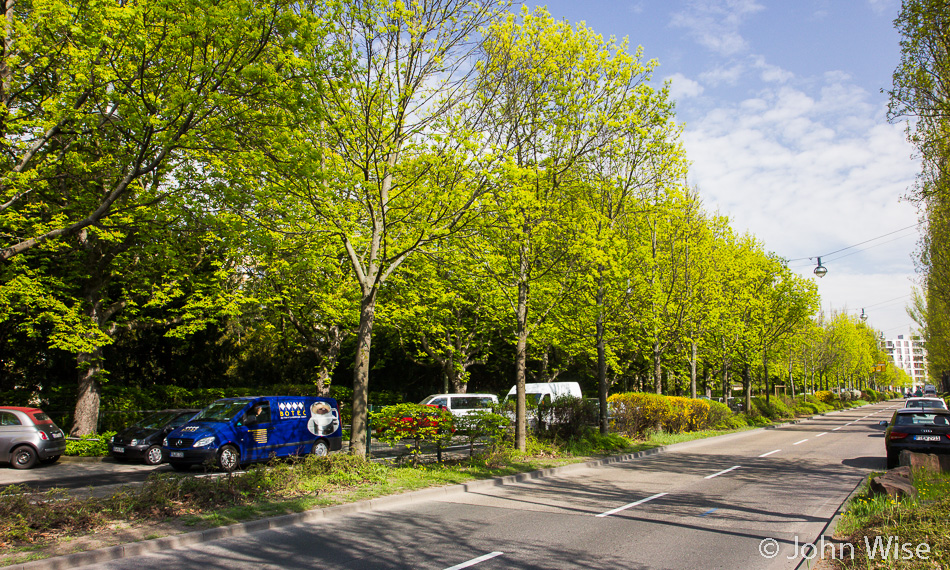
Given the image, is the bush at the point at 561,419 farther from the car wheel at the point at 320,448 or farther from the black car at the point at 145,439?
the black car at the point at 145,439

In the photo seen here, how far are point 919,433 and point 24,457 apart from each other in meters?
22.9

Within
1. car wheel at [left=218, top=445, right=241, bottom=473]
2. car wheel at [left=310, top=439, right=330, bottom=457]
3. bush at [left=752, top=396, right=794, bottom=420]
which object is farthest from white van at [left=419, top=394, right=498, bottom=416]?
bush at [left=752, top=396, right=794, bottom=420]

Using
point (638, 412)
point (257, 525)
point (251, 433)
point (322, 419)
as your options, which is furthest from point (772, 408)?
point (257, 525)

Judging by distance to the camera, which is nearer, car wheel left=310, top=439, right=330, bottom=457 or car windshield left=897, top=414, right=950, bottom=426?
car windshield left=897, top=414, right=950, bottom=426

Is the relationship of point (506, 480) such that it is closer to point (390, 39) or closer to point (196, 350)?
point (390, 39)

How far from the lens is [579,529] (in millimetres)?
7855

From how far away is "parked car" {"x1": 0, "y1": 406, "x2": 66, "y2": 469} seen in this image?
47.9 feet

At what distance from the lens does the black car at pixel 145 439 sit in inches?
620

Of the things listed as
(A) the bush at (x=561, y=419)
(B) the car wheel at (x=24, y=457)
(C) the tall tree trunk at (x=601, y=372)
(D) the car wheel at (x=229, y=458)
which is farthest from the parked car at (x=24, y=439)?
(C) the tall tree trunk at (x=601, y=372)

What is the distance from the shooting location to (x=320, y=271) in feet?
73.4

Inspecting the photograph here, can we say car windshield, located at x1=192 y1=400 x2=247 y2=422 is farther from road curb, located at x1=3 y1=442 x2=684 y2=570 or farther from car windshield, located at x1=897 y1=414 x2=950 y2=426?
car windshield, located at x1=897 y1=414 x2=950 y2=426

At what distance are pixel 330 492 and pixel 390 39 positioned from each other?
30.3 ft

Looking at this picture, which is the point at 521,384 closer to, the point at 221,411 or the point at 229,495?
the point at 221,411

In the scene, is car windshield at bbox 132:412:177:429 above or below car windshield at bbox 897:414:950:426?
below
